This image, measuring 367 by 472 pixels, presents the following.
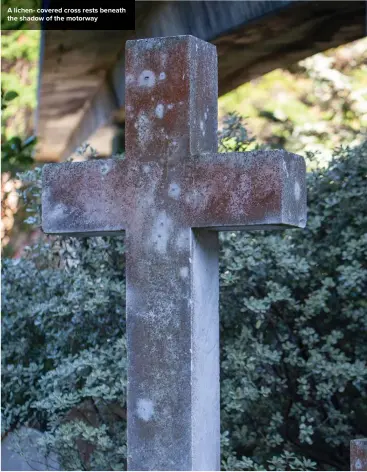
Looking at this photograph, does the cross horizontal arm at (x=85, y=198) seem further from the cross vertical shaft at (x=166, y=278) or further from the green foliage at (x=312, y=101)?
the green foliage at (x=312, y=101)

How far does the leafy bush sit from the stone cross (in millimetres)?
1288

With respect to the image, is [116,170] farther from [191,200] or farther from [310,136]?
[310,136]

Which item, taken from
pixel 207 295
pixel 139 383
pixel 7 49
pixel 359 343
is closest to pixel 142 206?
pixel 207 295

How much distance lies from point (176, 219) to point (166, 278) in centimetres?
23

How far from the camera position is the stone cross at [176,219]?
12.1 ft

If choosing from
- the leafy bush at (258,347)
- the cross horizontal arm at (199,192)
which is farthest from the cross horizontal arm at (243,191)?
the leafy bush at (258,347)

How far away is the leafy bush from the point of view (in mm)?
5301

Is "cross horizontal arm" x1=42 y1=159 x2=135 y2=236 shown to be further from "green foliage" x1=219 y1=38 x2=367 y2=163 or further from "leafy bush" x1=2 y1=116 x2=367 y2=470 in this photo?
"green foliage" x1=219 y1=38 x2=367 y2=163

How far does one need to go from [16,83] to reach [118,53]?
6.14 meters

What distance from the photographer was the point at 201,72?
3.87 metres

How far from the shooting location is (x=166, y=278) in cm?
376

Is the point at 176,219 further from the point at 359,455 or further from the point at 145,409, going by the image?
the point at 359,455

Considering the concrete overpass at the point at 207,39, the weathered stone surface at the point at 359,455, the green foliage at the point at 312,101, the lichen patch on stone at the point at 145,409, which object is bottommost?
the weathered stone surface at the point at 359,455

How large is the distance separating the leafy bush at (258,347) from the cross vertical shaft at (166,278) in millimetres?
1277
